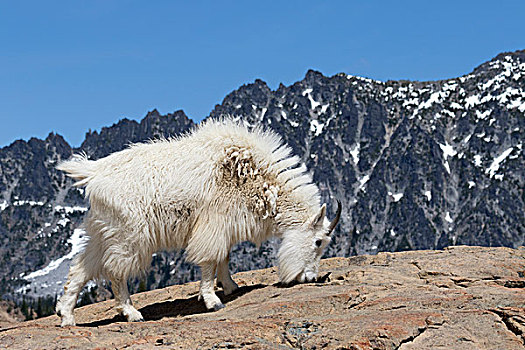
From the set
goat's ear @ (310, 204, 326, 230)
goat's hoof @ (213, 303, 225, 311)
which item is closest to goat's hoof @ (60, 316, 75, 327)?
goat's hoof @ (213, 303, 225, 311)

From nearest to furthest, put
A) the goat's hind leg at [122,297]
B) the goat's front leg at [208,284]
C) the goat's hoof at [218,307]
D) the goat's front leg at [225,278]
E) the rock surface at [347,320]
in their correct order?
the rock surface at [347,320] → the goat's hind leg at [122,297] → the goat's hoof at [218,307] → the goat's front leg at [208,284] → the goat's front leg at [225,278]

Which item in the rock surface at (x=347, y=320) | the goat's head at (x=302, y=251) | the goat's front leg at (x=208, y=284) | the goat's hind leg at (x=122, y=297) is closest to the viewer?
the rock surface at (x=347, y=320)

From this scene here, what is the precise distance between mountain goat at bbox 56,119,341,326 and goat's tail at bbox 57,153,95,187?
2 centimetres

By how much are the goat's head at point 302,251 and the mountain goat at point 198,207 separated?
0.9 inches

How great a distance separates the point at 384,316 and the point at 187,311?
5.16 metres

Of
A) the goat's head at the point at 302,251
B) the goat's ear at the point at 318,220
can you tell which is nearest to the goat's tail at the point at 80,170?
the goat's head at the point at 302,251

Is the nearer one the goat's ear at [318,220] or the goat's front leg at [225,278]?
the goat's ear at [318,220]

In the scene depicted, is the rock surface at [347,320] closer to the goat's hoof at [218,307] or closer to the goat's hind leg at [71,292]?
the goat's hoof at [218,307]

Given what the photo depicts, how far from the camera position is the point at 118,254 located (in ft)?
35.9

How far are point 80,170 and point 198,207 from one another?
8.43ft

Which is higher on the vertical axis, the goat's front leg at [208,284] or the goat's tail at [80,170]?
the goat's tail at [80,170]

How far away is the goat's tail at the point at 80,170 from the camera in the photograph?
1152 cm

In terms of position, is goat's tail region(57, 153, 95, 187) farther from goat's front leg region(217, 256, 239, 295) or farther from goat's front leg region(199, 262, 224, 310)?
goat's front leg region(217, 256, 239, 295)

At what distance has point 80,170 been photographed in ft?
38.1
